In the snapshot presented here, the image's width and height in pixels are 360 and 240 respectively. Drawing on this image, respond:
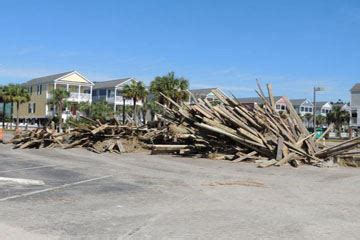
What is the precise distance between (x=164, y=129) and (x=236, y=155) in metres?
5.80

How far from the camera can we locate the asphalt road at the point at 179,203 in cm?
763

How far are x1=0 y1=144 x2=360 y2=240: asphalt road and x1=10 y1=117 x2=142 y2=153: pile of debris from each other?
759 cm

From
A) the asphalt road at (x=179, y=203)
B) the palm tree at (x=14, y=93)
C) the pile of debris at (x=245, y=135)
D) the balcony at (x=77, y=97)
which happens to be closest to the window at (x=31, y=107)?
the balcony at (x=77, y=97)

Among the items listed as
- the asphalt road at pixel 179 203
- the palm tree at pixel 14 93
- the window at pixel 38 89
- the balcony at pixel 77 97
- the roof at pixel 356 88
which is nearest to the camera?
the asphalt road at pixel 179 203

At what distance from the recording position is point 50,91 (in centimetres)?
8688

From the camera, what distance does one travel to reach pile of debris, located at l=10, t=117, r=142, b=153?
83.3 ft

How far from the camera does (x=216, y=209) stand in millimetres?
9508

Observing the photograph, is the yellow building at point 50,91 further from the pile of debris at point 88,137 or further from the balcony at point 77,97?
the pile of debris at point 88,137

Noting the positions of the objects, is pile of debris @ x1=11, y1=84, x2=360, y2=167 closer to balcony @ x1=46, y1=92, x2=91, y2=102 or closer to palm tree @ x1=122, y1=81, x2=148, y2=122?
palm tree @ x1=122, y1=81, x2=148, y2=122

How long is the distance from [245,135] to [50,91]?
70605 millimetres

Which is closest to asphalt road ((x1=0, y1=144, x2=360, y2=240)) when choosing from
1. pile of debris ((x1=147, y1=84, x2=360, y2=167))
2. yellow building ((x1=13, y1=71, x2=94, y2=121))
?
pile of debris ((x1=147, y1=84, x2=360, y2=167))

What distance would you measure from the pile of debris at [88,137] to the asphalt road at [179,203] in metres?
7.59

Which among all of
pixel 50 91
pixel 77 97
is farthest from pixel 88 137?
pixel 77 97

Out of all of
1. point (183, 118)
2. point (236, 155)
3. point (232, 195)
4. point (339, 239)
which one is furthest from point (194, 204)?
point (183, 118)
